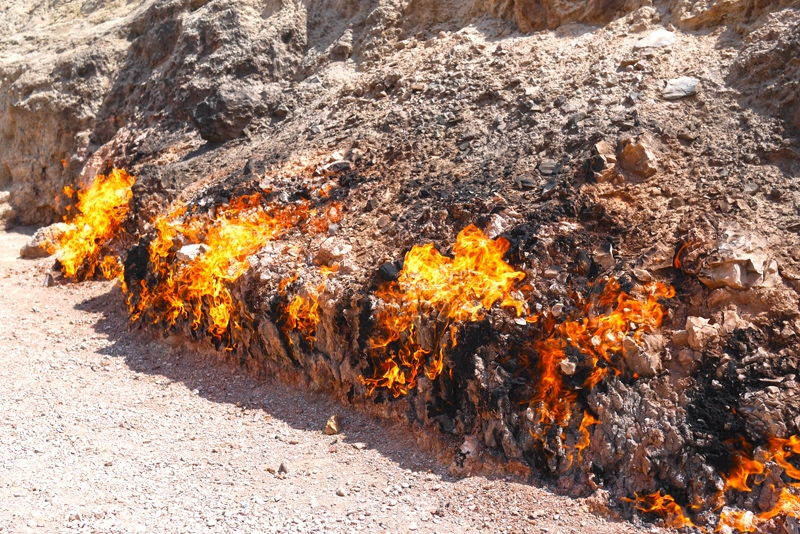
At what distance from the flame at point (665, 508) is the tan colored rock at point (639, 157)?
327 cm

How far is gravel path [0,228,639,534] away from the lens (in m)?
5.45

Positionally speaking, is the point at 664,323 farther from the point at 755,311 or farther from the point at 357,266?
the point at 357,266

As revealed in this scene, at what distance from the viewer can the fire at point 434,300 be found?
6391 millimetres

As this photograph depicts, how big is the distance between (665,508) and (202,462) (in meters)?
4.17

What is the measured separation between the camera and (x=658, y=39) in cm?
826

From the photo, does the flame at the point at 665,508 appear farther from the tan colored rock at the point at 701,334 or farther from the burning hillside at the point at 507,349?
the tan colored rock at the point at 701,334

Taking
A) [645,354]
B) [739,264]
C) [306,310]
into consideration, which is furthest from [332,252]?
[739,264]

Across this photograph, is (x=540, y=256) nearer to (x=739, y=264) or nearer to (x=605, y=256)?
(x=605, y=256)

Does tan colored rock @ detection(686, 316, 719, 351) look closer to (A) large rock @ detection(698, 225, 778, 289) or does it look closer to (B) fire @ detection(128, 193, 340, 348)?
(A) large rock @ detection(698, 225, 778, 289)

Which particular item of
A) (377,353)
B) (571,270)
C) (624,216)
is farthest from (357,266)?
(624,216)

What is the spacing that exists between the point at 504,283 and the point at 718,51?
4075 mm

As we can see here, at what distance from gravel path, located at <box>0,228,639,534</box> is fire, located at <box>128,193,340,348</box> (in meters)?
0.56

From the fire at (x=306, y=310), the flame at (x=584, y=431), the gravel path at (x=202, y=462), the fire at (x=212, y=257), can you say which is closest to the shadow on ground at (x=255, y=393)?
the gravel path at (x=202, y=462)

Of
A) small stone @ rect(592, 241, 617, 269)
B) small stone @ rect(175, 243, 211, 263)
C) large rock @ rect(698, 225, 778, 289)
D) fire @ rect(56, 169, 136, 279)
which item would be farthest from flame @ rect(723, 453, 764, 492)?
fire @ rect(56, 169, 136, 279)
